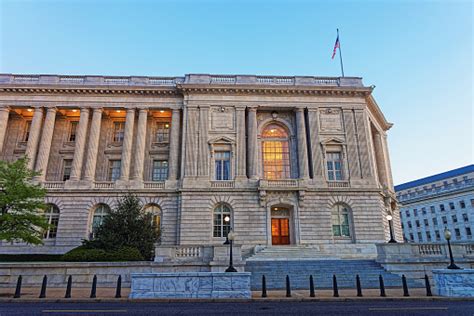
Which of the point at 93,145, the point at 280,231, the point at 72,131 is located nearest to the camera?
the point at 280,231

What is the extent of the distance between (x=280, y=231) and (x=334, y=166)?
8913mm

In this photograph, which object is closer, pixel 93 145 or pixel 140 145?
pixel 93 145

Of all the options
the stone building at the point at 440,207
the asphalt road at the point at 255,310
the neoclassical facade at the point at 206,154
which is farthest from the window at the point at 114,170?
the stone building at the point at 440,207

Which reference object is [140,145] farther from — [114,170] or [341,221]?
[341,221]

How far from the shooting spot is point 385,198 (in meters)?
31.9

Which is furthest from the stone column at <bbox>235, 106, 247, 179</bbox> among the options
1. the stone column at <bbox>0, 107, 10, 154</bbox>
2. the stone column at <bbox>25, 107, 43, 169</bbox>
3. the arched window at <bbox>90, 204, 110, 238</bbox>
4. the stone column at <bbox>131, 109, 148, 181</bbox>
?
the stone column at <bbox>0, 107, 10, 154</bbox>

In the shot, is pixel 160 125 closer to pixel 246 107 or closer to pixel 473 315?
pixel 246 107

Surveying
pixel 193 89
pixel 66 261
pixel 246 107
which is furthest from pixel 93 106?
pixel 66 261

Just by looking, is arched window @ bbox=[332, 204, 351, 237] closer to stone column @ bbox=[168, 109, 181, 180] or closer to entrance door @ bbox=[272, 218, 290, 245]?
entrance door @ bbox=[272, 218, 290, 245]

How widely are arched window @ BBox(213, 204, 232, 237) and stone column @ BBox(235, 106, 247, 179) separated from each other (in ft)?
11.2

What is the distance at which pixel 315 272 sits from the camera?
62.8ft

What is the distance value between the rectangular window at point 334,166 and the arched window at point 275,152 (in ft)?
13.9

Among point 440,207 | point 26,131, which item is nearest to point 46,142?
point 26,131

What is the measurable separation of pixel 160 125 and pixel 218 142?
321 inches
